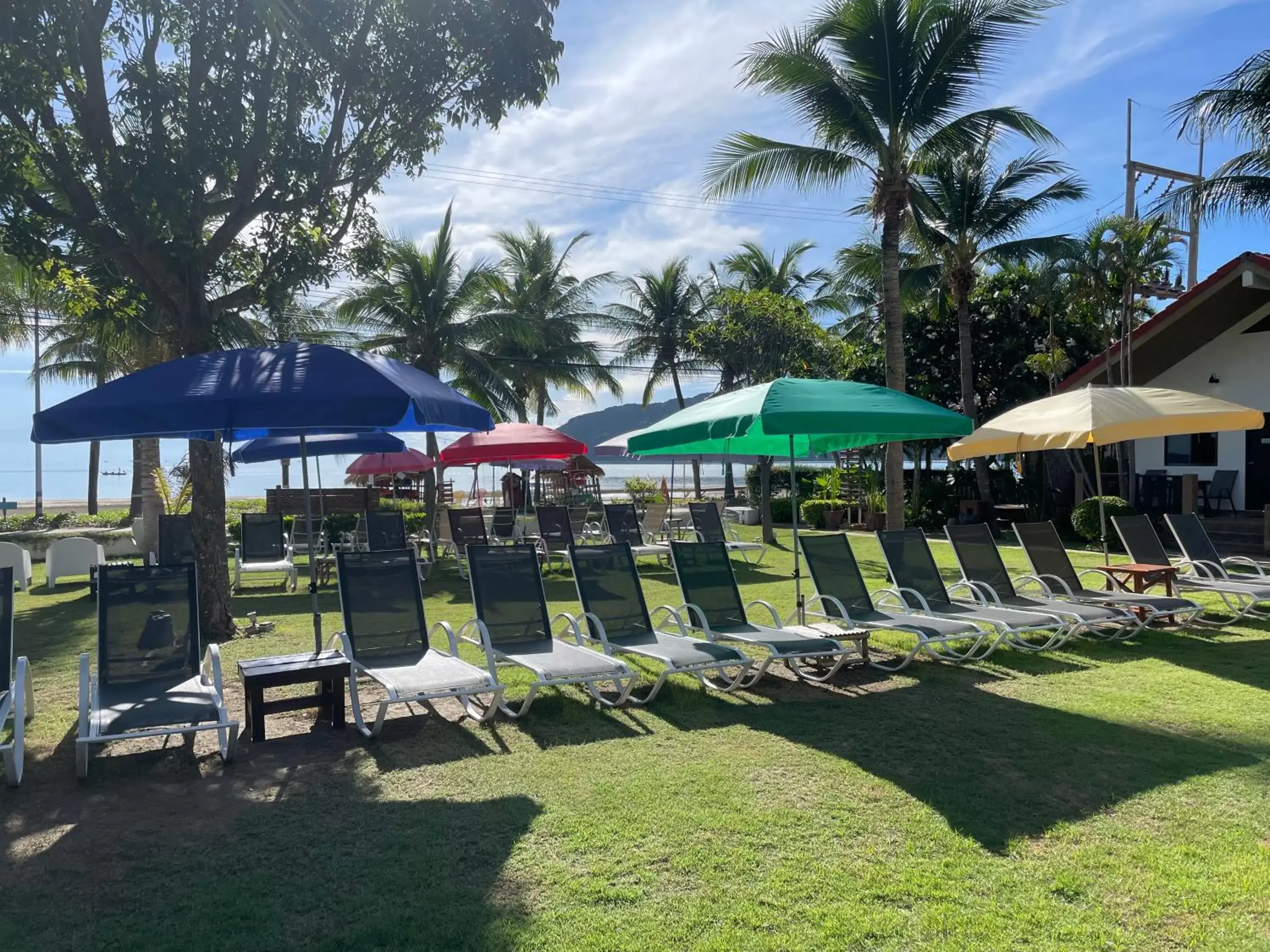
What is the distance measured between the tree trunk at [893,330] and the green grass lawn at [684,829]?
652 cm

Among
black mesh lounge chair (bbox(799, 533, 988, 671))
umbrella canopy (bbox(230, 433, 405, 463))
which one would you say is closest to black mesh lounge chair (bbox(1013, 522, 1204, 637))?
black mesh lounge chair (bbox(799, 533, 988, 671))

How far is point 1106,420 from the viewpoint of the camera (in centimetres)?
877

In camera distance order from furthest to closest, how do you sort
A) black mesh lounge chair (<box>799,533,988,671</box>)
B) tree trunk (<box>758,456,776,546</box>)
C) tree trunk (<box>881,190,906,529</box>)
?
tree trunk (<box>758,456,776,546</box>) < tree trunk (<box>881,190,906,529</box>) < black mesh lounge chair (<box>799,533,988,671</box>)

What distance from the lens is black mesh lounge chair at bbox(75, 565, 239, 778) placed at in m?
4.76

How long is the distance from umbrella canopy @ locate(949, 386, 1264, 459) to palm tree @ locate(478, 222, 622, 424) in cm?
2022

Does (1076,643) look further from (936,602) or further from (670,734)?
(670,734)

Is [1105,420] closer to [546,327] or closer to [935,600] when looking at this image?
[935,600]

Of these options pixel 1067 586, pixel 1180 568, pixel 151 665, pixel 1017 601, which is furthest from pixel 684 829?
pixel 1180 568

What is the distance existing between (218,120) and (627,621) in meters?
5.94

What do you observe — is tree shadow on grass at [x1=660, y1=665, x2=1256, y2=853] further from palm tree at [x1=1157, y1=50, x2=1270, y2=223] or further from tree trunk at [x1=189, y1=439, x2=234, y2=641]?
palm tree at [x1=1157, y1=50, x2=1270, y2=223]

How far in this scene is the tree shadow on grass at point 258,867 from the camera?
3.20 metres

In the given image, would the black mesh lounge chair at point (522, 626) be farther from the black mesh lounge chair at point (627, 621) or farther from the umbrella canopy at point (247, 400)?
the umbrella canopy at point (247, 400)

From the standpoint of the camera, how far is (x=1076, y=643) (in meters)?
8.30

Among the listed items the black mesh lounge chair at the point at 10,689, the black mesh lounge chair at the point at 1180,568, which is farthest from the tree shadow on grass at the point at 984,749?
the black mesh lounge chair at the point at 1180,568
